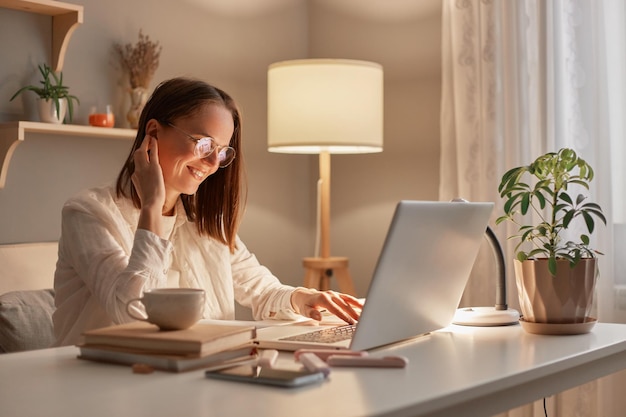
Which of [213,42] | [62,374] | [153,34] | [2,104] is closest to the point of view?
[62,374]

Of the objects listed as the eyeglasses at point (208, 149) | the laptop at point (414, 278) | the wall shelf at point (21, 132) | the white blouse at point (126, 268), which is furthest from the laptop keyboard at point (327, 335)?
the wall shelf at point (21, 132)

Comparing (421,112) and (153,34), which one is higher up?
(153,34)

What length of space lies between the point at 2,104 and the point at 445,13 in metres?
1.75

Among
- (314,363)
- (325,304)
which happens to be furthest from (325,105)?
(314,363)

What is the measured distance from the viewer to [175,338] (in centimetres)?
130

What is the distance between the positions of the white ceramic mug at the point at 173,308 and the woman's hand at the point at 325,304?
515mm

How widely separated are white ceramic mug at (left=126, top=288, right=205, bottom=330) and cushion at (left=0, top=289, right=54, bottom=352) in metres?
1.21

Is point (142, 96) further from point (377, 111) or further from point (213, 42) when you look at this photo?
point (377, 111)

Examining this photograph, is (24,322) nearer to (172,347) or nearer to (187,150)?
(187,150)

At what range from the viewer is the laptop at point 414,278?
1398 mm

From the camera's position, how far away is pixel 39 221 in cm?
307

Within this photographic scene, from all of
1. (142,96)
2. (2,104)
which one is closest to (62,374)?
(2,104)

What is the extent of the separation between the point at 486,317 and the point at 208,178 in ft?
3.05

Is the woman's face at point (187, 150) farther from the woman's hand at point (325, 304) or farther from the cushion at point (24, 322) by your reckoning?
the cushion at point (24, 322)
